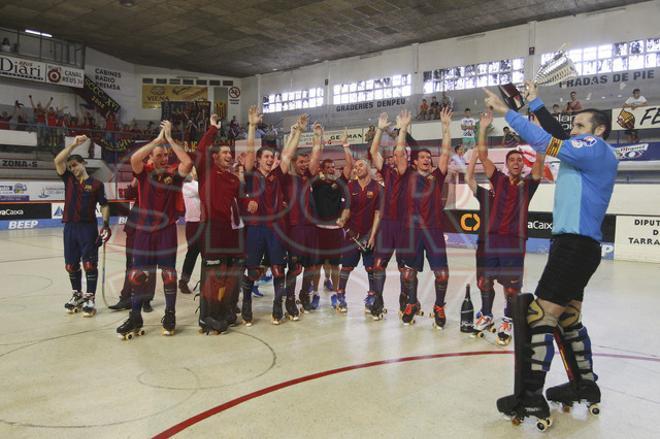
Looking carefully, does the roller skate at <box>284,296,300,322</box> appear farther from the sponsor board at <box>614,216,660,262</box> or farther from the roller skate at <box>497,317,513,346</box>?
the sponsor board at <box>614,216,660,262</box>

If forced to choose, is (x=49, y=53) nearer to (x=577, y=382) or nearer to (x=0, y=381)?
(x=0, y=381)

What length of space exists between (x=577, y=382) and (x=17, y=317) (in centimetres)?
578

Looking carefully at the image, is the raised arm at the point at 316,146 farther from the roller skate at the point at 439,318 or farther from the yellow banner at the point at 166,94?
the yellow banner at the point at 166,94

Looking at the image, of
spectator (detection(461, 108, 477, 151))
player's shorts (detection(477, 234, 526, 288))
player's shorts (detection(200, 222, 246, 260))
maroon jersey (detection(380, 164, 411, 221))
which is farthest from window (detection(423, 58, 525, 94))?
player's shorts (detection(200, 222, 246, 260))

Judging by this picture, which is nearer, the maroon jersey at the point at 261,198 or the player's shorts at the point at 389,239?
the maroon jersey at the point at 261,198

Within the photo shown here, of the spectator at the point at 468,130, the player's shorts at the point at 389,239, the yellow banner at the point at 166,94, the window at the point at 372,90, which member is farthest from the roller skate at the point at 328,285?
the yellow banner at the point at 166,94

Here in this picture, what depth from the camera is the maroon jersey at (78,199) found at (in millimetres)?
5609

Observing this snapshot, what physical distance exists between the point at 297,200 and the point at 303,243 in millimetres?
525

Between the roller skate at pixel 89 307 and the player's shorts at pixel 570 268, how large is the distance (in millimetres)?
4925

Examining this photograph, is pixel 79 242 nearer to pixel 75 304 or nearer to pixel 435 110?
pixel 75 304

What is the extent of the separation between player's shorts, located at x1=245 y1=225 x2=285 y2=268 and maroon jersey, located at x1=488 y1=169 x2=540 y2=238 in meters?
2.35

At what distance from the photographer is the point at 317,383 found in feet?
12.3

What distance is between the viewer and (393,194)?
5754mm

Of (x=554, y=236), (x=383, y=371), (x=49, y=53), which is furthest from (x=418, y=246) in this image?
(x=49, y=53)
